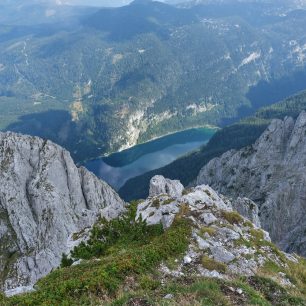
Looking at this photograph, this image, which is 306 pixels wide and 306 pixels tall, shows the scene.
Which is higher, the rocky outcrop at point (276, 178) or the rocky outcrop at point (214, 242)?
the rocky outcrop at point (214, 242)

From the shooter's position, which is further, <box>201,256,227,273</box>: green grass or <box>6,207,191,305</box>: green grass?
<box>201,256,227,273</box>: green grass

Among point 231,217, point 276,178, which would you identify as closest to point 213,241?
point 231,217

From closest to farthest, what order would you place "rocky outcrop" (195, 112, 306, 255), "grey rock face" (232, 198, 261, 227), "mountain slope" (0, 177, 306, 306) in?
"mountain slope" (0, 177, 306, 306), "grey rock face" (232, 198, 261, 227), "rocky outcrop" (195, 112, 306, 255)

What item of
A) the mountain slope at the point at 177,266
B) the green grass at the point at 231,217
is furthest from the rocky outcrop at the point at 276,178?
the mountain slope at the point at 177,266

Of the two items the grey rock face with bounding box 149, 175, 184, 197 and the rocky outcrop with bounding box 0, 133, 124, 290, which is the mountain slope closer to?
the grey rock face with bounding box 149, 175, 184, 197

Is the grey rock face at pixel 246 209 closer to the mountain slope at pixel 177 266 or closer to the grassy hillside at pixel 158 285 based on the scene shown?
the mountain slope at pixel 177 266

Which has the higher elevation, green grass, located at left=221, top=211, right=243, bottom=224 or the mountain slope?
the mountain slope

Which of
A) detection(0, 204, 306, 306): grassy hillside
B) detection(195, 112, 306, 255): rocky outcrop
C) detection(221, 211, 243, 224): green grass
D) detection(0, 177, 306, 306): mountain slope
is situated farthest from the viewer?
detection(195, 112, 306, 255): rocky outcrop

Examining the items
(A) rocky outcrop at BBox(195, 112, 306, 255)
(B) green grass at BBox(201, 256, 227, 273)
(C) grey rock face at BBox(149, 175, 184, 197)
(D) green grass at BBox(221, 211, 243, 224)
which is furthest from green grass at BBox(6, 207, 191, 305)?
(A) rocky outcrop at BBox(195, 112, 306, 255)
